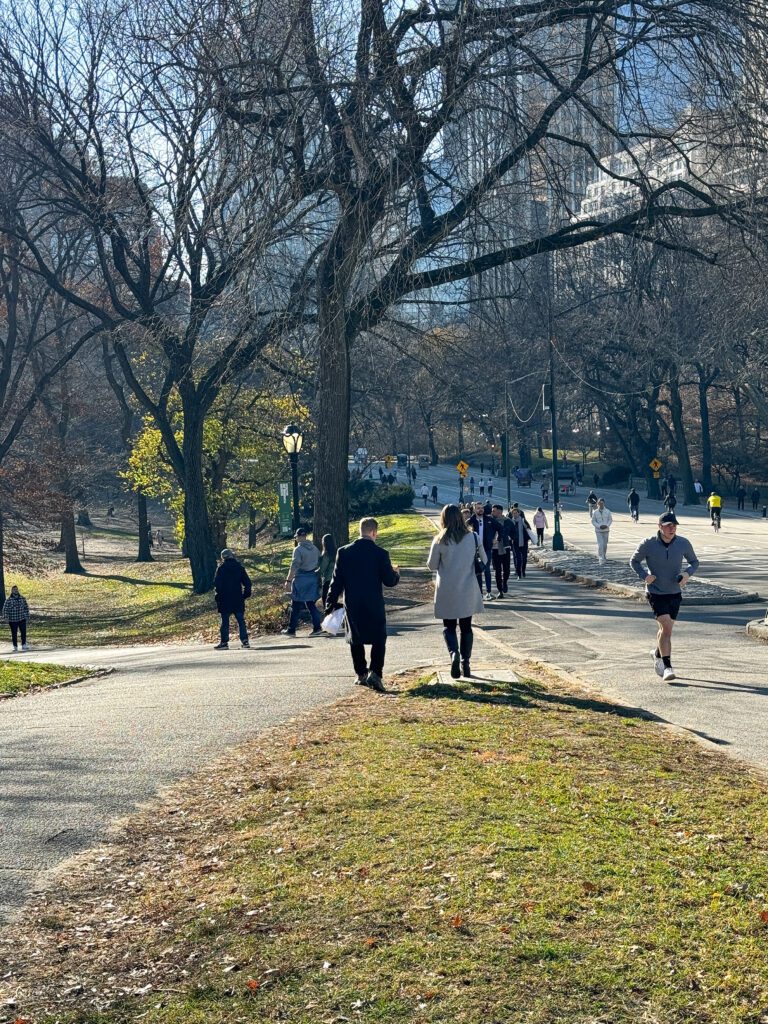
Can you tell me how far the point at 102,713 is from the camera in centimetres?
1319

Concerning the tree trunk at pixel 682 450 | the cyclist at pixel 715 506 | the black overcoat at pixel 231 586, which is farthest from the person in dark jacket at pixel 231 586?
→ the tree trunk at pixel 682 450

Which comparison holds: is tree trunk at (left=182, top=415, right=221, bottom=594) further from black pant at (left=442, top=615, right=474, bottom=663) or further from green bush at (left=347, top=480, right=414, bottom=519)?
green bush at (left=347, top=480, right=414, bottom=519)

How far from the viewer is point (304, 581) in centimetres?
2236

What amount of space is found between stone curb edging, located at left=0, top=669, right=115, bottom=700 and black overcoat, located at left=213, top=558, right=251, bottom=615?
255cm

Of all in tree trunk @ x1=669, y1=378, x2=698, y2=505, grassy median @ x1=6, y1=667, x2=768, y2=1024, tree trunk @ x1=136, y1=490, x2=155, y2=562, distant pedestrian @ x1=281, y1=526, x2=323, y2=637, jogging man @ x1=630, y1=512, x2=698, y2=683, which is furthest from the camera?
tree trunk @ x1=669, y1=378, x2=698, y2=505

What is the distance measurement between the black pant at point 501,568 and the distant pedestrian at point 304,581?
5.12 metres

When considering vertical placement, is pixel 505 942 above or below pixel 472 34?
below

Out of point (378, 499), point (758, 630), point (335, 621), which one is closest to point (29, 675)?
point (335, 621)

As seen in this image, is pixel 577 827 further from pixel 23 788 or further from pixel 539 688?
pixel 539 688

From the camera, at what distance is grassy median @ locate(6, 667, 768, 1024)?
4918 mm

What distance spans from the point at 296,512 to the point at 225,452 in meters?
16.1

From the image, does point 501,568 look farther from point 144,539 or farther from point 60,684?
point 144,539

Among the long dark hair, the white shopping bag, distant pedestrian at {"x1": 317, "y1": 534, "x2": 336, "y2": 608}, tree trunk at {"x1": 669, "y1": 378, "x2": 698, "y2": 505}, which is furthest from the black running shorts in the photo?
tree trunk at {"x1": 669, "y1": 378, "x2": 698, "y2": 505}

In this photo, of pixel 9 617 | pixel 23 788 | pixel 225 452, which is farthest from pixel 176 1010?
pixel 225 452
